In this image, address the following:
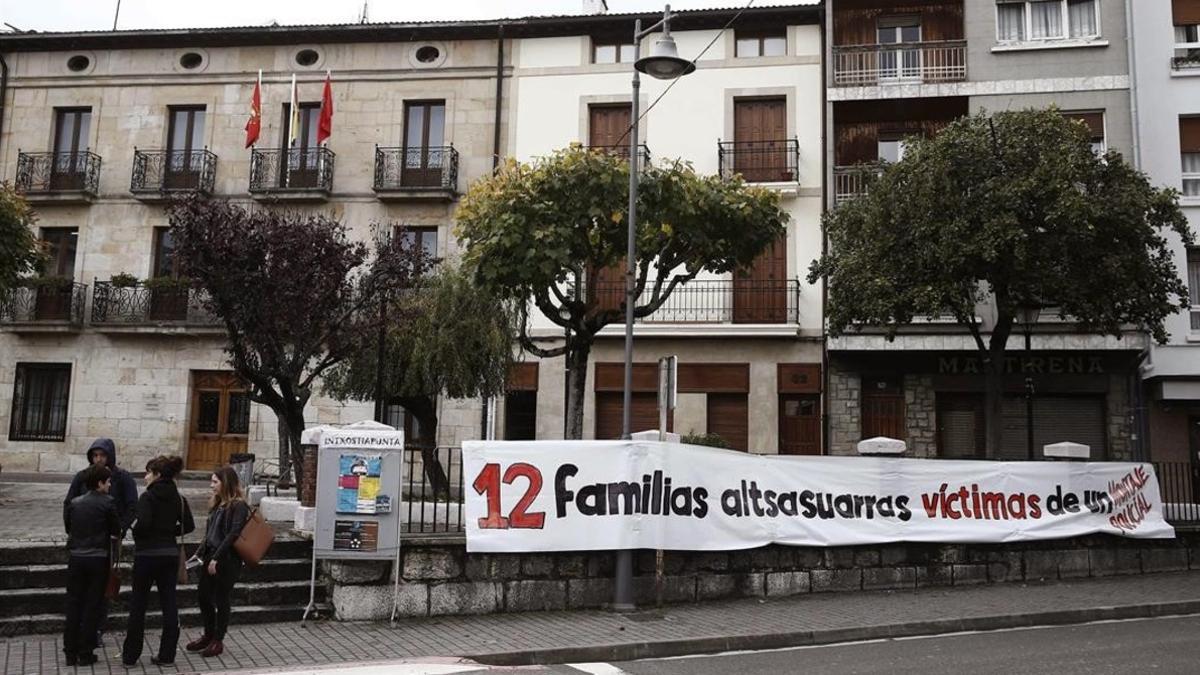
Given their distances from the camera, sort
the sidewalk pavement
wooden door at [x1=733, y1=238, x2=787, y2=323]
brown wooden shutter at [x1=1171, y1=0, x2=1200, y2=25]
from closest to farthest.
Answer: the sidewalk pavement → brown wooden shutter at [x1=1171, y1=0, x2=1200, y2=25] → wooden door at [x1=733, y1=238, x2=787, y2=323]

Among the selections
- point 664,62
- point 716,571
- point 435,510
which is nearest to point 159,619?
point 435,510

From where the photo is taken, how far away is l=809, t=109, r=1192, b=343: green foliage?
1520cm

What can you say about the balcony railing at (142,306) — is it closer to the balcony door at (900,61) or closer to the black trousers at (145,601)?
the black trousers at (145,601)

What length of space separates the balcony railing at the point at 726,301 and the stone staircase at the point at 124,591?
12274mm

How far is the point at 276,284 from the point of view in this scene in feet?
41.1

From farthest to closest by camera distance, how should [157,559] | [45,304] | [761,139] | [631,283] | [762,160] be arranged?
1. [45,304]
2. [761,139]
3. [762,160]
4. [631,283]
5. [157,559]

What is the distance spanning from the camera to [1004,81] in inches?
822

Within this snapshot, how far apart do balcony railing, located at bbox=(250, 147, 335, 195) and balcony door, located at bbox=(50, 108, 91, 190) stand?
4.55m

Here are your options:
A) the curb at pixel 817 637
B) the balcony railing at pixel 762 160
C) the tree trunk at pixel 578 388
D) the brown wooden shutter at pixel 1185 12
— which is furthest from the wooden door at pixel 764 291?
the curb at pixel 817 637

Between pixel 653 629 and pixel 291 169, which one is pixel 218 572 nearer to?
pixel 653 629

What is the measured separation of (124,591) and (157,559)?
1.81 meters

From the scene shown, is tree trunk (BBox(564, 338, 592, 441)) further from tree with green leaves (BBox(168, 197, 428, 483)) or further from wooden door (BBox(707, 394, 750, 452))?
wooden door (BBox(707, 394, 750, 452))

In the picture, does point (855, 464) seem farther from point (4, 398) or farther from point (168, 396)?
point (4, 398)

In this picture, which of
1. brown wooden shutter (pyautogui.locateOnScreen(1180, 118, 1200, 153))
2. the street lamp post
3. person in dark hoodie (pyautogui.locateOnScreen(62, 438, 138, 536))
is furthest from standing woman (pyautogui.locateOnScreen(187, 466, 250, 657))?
brown wooden shutter (pyautogui.locateOnScreen(1180, 118, 1200, 153))
